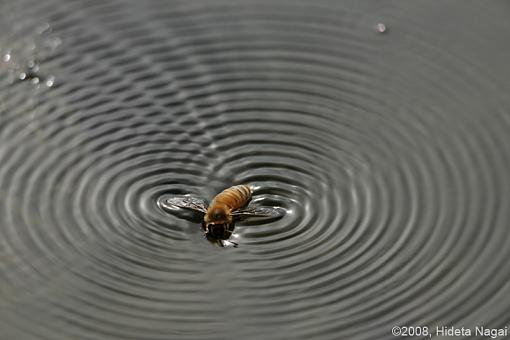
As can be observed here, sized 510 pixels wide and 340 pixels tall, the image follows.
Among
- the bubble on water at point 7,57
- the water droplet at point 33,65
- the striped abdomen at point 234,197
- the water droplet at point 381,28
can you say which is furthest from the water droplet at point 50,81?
the water droplet at point 381,28

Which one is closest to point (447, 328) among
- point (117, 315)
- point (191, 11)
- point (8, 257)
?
point (117, 315)

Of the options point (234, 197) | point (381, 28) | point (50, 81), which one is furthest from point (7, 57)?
point (381, 28)

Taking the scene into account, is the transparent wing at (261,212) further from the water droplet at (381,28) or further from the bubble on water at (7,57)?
the bubble on water at (7,57)

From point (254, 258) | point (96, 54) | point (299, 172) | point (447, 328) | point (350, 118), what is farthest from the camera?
point (96, 54)

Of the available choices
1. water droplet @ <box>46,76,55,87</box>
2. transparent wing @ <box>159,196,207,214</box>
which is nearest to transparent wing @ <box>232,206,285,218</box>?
transparent wing @ <box>159,196,207,214</box>

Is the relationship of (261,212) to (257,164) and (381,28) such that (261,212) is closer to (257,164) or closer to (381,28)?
(257,164)

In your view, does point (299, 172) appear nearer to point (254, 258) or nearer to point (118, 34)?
point (254, 258)
